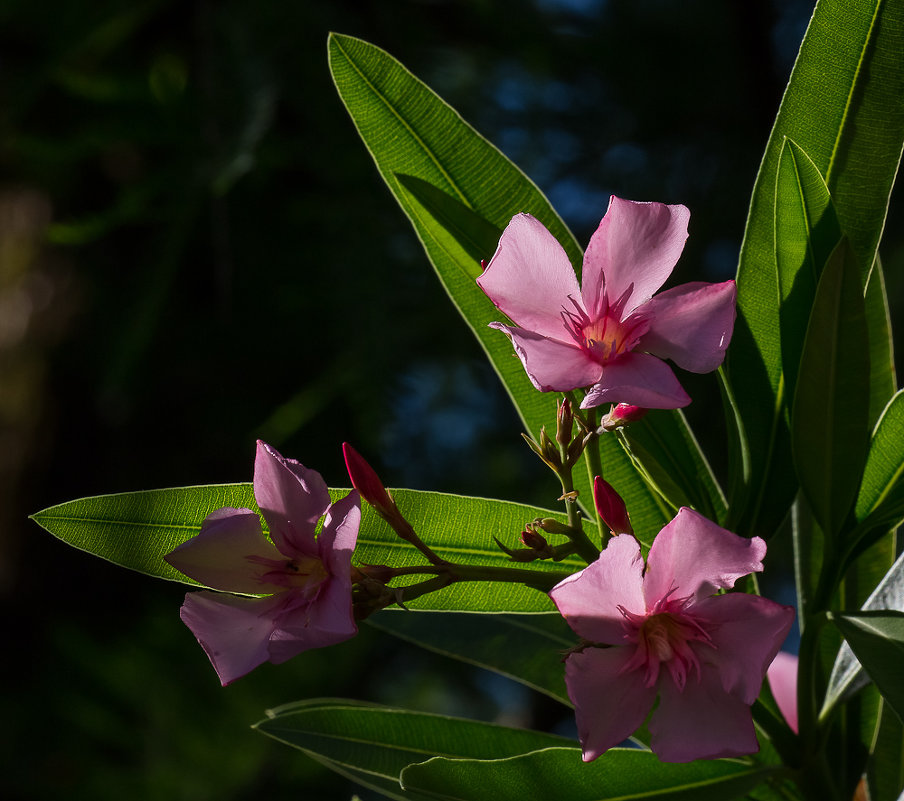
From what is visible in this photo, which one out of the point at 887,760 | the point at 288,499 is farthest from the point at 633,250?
the point at 887,760

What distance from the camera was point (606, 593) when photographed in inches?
19.1

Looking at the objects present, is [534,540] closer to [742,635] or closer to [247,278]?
[742,635]

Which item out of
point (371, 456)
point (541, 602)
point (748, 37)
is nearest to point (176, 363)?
point (371, 456)

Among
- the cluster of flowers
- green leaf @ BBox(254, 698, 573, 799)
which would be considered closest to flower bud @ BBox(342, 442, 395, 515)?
the cluster of flowers

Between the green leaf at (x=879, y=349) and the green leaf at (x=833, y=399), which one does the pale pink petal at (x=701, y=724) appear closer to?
the green leaf at (x=833, y=399)

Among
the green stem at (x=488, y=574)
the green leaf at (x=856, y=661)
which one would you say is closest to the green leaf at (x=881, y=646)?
the green leaf at (x=856, y=661)

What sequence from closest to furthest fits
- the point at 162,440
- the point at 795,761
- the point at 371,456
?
1. the point at 795,761
2. the point at 371,456
3. the point at 162,440

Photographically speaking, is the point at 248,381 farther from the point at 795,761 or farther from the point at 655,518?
the point at 795,761

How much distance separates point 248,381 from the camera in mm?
1769

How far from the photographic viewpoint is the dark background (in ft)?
5.05

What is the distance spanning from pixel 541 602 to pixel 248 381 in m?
1.20

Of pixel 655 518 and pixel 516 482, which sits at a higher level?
pixel 655 518

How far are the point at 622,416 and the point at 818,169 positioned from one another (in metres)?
0.25

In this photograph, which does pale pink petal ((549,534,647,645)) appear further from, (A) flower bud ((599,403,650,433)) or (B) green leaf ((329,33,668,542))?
(B) green leaf ((329,33,668,542))
